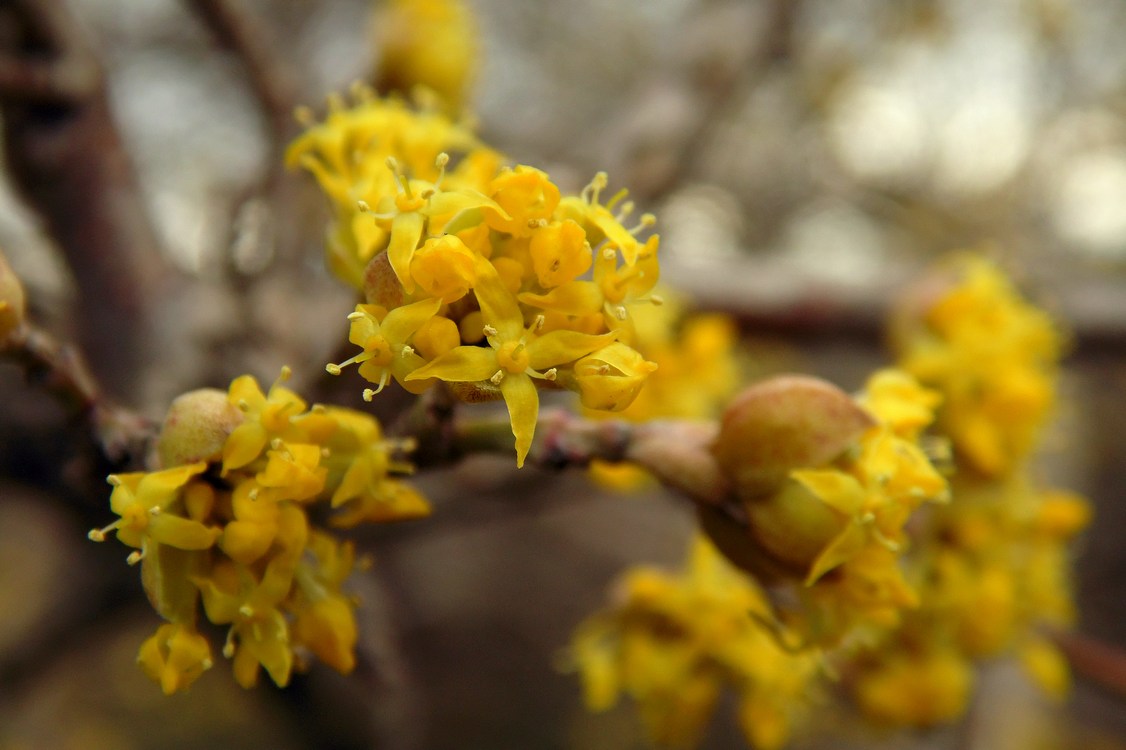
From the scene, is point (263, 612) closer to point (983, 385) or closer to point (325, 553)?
point (325, 553)

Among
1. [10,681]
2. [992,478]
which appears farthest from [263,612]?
[10,681]

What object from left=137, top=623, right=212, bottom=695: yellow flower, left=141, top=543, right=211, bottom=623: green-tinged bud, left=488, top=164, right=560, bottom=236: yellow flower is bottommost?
left=137, top=623, right=212, bottom=695: yellow flower

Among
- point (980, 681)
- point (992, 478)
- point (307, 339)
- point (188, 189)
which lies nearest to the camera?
point (992, 478)

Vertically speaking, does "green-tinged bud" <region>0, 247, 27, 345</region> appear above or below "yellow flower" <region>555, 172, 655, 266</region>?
below

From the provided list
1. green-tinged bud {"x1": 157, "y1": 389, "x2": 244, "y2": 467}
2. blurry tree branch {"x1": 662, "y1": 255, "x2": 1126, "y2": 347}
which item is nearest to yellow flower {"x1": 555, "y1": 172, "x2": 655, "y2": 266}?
green-tinged bud {"x1": 157, "y1": 389, "x2": 244, "y2": 467}

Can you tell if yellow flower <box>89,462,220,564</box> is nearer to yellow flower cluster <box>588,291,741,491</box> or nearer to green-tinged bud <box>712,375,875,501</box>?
green-tinged bud <box>712,375,875,501</box>

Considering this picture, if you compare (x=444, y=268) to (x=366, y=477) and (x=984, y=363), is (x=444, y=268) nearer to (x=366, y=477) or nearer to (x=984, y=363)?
(x=366, y=477)
